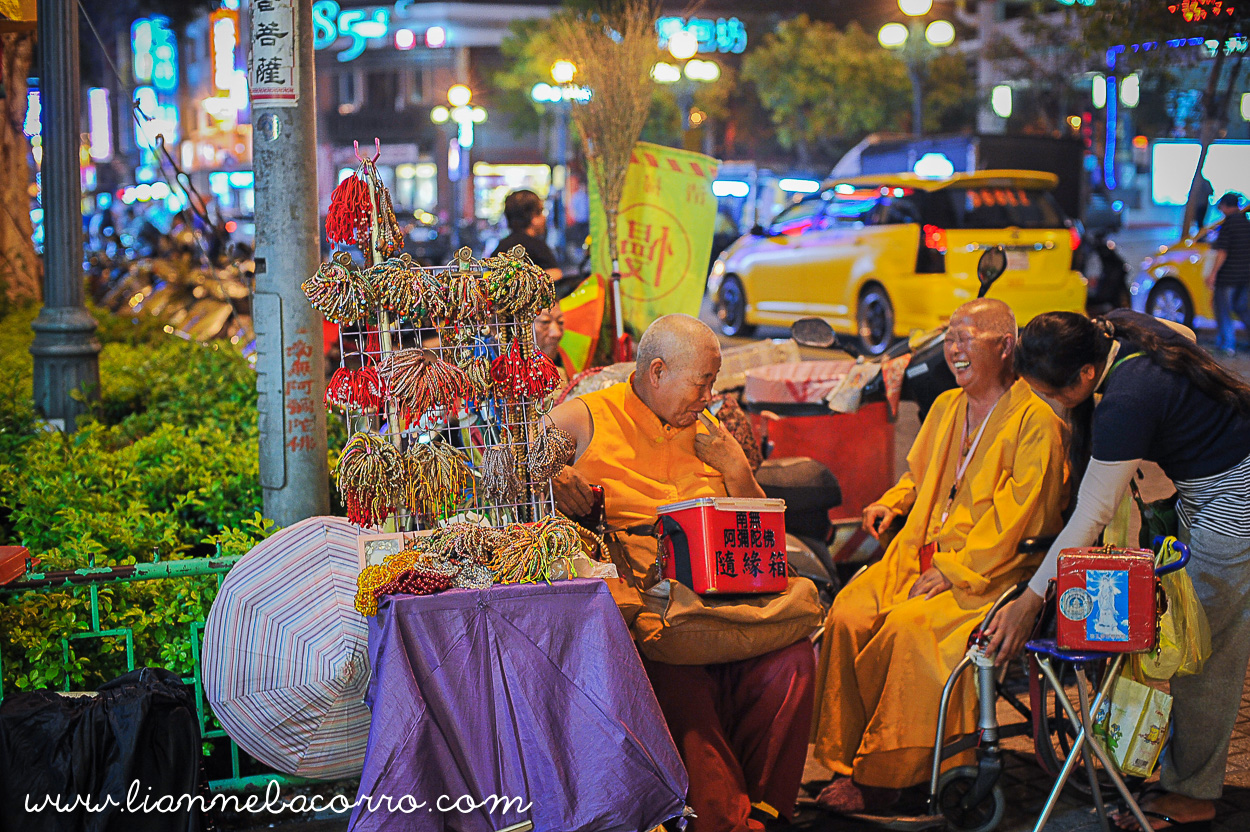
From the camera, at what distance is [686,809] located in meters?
2.92

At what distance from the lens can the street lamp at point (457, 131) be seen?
99.3 ft

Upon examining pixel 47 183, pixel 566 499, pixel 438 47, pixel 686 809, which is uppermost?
pixel 438 47

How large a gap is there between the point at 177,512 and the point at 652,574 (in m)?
2.18

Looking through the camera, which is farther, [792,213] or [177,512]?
[792,213]

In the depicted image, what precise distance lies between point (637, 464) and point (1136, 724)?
5.32ft

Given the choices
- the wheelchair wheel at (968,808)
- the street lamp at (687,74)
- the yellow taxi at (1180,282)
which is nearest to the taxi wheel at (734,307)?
the yellow taxi at (1180,282)

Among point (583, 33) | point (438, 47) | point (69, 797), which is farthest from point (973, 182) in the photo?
point (438, 47)

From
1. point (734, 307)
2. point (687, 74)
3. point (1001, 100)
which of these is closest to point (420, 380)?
point (734, 307)

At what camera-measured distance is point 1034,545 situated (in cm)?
365

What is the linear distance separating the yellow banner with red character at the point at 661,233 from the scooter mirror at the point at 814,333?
2.44 feet

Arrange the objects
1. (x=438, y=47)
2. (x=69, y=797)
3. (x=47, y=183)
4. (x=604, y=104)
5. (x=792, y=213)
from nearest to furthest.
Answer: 1. (x=69, y=797)
2. (x=47, y=183)
3. (x=604, y=104)
4. (x=792, y=213)
5. (x=438, y=47)

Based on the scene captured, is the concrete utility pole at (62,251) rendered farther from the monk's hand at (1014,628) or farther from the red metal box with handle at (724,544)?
the monk's hand at (1014,628)

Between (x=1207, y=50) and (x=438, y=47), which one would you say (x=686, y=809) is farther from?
(x=438, y=47)

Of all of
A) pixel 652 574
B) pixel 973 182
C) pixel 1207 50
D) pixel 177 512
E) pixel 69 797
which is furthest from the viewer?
pixel 973 182
